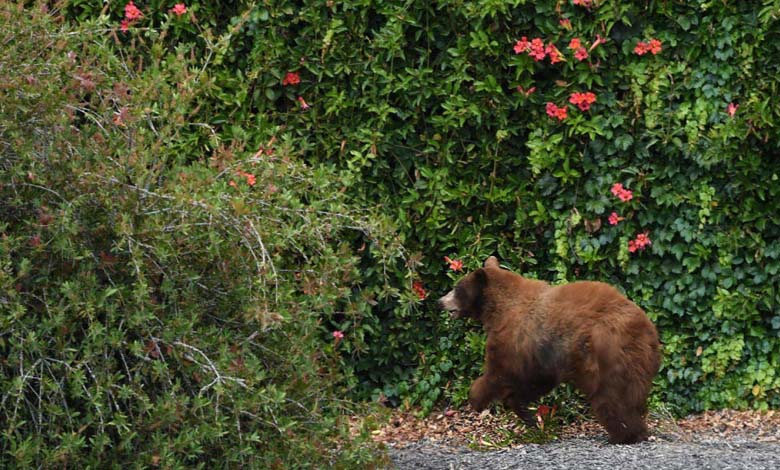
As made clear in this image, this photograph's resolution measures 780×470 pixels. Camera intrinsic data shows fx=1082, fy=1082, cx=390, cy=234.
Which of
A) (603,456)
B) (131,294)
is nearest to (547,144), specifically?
(603,456)

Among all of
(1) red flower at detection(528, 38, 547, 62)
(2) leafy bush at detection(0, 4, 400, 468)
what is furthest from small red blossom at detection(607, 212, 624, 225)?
(2) leafy bush at detection(0, 4, 400, 468)

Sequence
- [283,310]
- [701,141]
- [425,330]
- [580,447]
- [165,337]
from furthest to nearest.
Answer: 1. [425,330]
2. [701,141]
3. [580,447]
4. [283,310]
5. [165,337]

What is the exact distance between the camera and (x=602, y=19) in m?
7.01

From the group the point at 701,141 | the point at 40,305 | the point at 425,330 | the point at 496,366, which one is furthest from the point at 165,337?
the point at 701,141

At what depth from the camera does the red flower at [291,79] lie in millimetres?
7410

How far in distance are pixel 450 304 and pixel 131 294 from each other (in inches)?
111

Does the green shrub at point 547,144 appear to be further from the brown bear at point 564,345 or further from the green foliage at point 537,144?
the brown bear at point 564,345

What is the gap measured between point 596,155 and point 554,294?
1.25 m

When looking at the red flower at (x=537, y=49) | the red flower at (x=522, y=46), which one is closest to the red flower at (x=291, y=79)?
the red flower at (x=522, y=46)

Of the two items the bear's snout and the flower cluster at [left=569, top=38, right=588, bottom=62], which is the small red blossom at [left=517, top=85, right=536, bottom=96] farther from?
the bear's snout

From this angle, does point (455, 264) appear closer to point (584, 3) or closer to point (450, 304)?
point (450, 304)

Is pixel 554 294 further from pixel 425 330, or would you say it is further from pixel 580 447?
pixel 425 330

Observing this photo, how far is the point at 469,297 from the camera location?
21.9 feet

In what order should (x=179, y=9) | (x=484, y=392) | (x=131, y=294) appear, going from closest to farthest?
(x=131, y=294)
(x=484, y=392)
(x=179, y=9)
